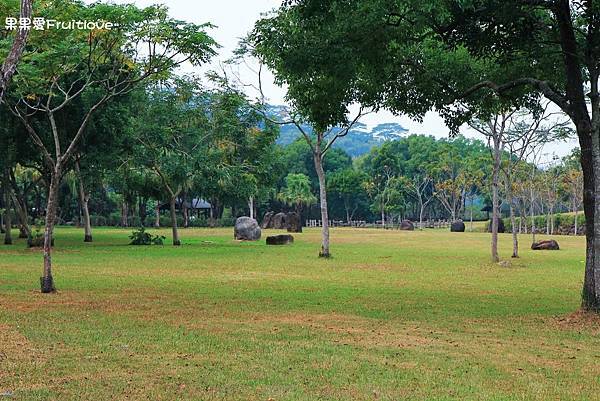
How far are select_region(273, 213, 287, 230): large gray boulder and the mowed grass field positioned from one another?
155 feet

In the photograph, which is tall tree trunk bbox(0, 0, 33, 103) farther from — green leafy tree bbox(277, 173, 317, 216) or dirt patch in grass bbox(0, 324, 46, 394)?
→ green leafy tree bbox(277, 173, 317, 216)

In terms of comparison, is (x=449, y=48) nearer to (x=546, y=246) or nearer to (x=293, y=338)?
(x=293, y=338)

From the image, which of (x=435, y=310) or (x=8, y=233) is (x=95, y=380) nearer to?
(x=435, y=310)

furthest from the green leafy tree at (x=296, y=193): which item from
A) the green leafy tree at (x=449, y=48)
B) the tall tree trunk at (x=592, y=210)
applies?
the tall tree trunk at (x=592, y=210)

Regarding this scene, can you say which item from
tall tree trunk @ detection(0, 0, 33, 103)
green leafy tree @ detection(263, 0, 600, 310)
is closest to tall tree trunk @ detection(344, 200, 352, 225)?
green leafy tree @ detection(263, 0, 600, 310)

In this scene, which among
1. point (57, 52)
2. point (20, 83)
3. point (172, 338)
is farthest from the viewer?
point (20, 83)

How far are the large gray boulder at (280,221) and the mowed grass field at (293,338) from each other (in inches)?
1863

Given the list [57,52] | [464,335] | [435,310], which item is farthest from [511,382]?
[57,52]

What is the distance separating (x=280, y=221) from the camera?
68.5 meters

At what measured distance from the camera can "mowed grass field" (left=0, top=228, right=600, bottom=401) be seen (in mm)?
6938

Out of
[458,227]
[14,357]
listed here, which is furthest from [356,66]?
[458,227]

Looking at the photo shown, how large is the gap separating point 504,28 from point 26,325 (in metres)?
9.32

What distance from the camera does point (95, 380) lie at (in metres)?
7.11

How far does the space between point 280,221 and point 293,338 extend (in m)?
58.8
